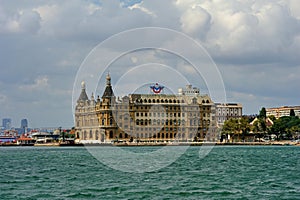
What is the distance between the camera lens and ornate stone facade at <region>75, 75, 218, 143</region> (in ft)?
528

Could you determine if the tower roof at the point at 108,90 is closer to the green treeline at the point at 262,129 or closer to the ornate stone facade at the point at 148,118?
the ornate stone facade at the point at 148,118

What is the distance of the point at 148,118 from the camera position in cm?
16075

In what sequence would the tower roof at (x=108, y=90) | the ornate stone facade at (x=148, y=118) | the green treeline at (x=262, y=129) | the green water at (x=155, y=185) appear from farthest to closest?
1. the green treeline at (x=262, y=129)
2. the tower roof at (x=108, y=90)
3. the ornate stone facade at (x=148, y=118)
4. the green water at (x=155, y=185)

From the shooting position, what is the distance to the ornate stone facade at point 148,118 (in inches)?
6334

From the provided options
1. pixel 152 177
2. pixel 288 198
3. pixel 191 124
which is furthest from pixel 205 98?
pixel 288 198

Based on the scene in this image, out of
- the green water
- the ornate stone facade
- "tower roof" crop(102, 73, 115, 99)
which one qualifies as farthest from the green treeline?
the green water

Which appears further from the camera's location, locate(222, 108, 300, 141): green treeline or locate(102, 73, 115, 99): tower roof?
locate(222, 108, 300, 141): green treeline

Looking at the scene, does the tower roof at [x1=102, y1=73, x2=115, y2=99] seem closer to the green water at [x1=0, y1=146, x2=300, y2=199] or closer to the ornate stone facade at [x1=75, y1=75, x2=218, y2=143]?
the ornate stone facade at [x1=75, y1=75, x2=218, y2=143]

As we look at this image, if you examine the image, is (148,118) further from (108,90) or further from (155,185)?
(155,185)

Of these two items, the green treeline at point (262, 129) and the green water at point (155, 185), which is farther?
the green treeline at point (262, 129)

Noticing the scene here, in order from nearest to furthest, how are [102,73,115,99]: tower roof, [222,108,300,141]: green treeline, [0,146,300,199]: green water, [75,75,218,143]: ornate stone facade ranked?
[0,146,300,199]: green water → [75,75,218,143]: ornate stone facade → [102,73,115,99]: tower roof → [222,108,300,141]: green treeline

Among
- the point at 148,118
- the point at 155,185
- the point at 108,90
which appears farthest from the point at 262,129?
the point at 155,185

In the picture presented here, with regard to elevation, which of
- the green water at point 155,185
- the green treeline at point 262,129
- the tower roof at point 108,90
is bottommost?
the green water at point 155,185

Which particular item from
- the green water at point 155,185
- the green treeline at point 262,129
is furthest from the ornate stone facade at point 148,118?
the green water at point 155,185
